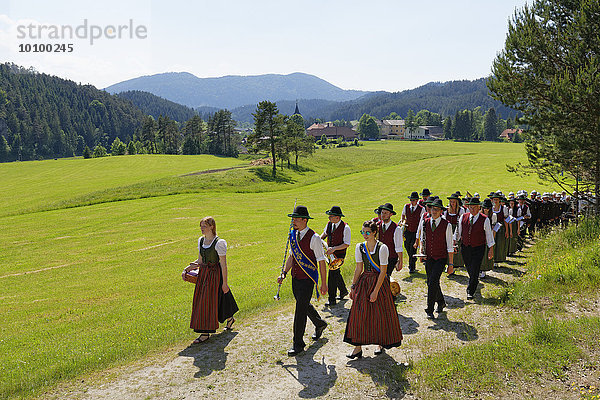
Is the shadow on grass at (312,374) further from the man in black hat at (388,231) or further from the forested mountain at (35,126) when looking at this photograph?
the forested mountain at (35,126)

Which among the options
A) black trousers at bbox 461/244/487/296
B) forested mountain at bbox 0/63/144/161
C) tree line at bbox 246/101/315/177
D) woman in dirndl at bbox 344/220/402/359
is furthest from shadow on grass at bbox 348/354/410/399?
forested mountain at bbox 0/63/144/161

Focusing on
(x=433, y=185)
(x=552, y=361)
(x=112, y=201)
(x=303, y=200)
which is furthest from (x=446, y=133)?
(x=552, y=361)

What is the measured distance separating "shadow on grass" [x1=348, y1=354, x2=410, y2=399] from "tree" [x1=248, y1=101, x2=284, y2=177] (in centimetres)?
5794

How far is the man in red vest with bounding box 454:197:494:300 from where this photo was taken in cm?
1038

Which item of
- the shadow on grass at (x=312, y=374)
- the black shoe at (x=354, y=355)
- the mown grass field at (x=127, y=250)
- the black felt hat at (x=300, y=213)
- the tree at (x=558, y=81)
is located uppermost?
the tree at (x=558, y=81)

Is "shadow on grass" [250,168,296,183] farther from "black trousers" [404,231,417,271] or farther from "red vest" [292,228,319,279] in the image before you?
"red vest" [292,228,319,279]

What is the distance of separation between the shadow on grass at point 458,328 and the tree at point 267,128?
2218 inches

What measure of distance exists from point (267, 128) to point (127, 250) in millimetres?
47859

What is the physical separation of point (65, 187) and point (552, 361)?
5837cm

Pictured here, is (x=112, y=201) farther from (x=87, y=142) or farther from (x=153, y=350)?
(x=87, y=142)

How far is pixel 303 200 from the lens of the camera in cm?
4097

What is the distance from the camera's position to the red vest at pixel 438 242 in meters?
9.15

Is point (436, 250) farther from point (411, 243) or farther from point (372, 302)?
point (411, 243)

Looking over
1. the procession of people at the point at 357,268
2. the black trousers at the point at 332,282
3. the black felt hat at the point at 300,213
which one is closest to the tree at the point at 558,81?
the procession of people at the point at 357,268
